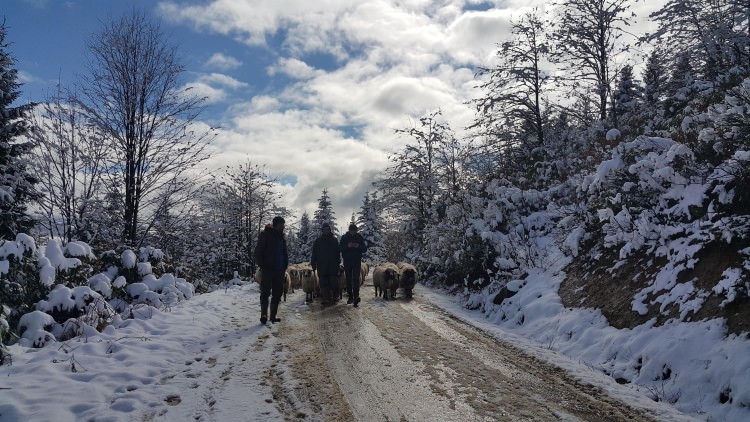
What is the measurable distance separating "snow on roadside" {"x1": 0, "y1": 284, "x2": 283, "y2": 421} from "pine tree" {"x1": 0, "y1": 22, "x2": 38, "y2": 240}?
19.5 ft

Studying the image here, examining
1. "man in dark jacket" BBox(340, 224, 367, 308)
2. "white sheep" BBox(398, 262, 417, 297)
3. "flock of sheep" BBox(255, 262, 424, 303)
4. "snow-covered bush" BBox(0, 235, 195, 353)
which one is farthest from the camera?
"white sheep" BBox(398, 262, 417, 297)

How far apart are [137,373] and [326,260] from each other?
681cm

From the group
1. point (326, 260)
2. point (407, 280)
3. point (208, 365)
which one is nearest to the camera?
point (208, 365)

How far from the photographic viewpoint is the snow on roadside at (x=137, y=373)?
14.3 feet

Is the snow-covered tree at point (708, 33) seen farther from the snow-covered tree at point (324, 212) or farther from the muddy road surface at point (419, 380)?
the snow-covered tree at point (324, 212)

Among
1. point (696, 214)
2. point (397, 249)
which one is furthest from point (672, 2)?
point (397, 249)

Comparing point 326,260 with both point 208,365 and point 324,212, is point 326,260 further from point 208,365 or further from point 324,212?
point 324,212

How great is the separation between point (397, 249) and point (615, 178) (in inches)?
900

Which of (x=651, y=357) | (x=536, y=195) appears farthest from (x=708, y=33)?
(x=651, y=357)

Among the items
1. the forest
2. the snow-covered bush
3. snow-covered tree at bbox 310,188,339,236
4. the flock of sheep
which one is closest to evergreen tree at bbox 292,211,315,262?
snow-covered tree at bbox 310,188,339,236

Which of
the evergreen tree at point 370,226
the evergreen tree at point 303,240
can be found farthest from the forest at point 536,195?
the evergreen tree at point 303,240

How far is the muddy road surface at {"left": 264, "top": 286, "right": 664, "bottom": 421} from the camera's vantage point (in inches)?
181

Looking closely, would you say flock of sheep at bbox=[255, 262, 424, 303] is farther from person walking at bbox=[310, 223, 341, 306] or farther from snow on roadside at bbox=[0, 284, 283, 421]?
snow on roadside at bbox=[0, 284, 283, 421]

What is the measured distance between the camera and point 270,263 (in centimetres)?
922
